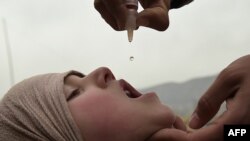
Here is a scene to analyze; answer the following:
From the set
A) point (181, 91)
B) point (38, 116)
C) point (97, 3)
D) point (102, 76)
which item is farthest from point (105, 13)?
point (181, 91)

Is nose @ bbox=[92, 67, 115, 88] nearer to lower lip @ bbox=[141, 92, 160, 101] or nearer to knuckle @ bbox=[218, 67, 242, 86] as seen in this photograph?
lower lip @ bbox=[141, 92, 160, 101]

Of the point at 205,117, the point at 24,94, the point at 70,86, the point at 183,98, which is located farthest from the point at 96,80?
the point at 183,98

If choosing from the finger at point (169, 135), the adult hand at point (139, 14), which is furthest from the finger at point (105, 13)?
the finger at point (169, 135)

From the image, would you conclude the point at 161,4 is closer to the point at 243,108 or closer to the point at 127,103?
the point at 127,103

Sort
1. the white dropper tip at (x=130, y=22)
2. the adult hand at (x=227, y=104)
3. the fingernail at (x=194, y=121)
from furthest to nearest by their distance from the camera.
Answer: the white dropper tip at (x=130, y=22), the fingernail at (x=194, y=121), the adult hand at (x=227, y=104)

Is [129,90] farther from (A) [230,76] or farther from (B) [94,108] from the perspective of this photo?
(A) [230,76]

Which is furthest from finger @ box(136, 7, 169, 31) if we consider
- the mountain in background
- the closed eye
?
the mountain in background

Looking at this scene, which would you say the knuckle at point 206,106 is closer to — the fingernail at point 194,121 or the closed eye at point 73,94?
the fingernail at point 194,121
